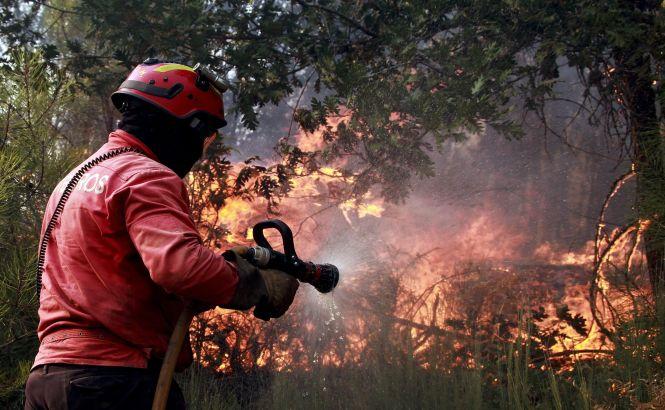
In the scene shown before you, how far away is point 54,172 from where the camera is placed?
4180 millimetres

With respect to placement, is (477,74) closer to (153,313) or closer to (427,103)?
(427,103)

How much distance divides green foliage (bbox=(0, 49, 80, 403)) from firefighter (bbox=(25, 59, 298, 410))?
1.53 metres

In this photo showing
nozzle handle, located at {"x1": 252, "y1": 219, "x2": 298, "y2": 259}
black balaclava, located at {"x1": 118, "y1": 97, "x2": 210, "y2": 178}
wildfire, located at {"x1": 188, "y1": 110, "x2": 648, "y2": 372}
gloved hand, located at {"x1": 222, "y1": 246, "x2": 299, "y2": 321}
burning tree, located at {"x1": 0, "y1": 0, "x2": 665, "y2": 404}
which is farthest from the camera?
wildfire, located at {"x1": 188, "y1": 110, "x2": 648, "y2": 372}

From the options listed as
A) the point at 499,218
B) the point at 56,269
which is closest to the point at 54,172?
the point at 56,269

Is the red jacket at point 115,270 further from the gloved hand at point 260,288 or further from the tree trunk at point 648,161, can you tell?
the tree trunk at point 648,161

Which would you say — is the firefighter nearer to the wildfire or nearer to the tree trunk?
the wildfire

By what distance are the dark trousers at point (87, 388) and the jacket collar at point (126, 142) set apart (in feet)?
2.92

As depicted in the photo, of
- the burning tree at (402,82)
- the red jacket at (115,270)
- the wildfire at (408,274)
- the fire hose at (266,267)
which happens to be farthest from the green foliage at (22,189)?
the wildfire at (408,274)

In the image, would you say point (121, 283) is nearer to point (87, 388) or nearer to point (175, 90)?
point (87, 388)

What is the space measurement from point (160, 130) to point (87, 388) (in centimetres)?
109

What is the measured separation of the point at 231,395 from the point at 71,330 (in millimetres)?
3460

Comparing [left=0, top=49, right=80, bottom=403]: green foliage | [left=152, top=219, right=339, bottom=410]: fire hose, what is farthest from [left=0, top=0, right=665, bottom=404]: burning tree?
[left=152, top=219, right=339, bottom=410]: fire hose

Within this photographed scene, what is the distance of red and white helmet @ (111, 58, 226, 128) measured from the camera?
2.44m

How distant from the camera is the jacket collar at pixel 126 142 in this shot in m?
2.32
